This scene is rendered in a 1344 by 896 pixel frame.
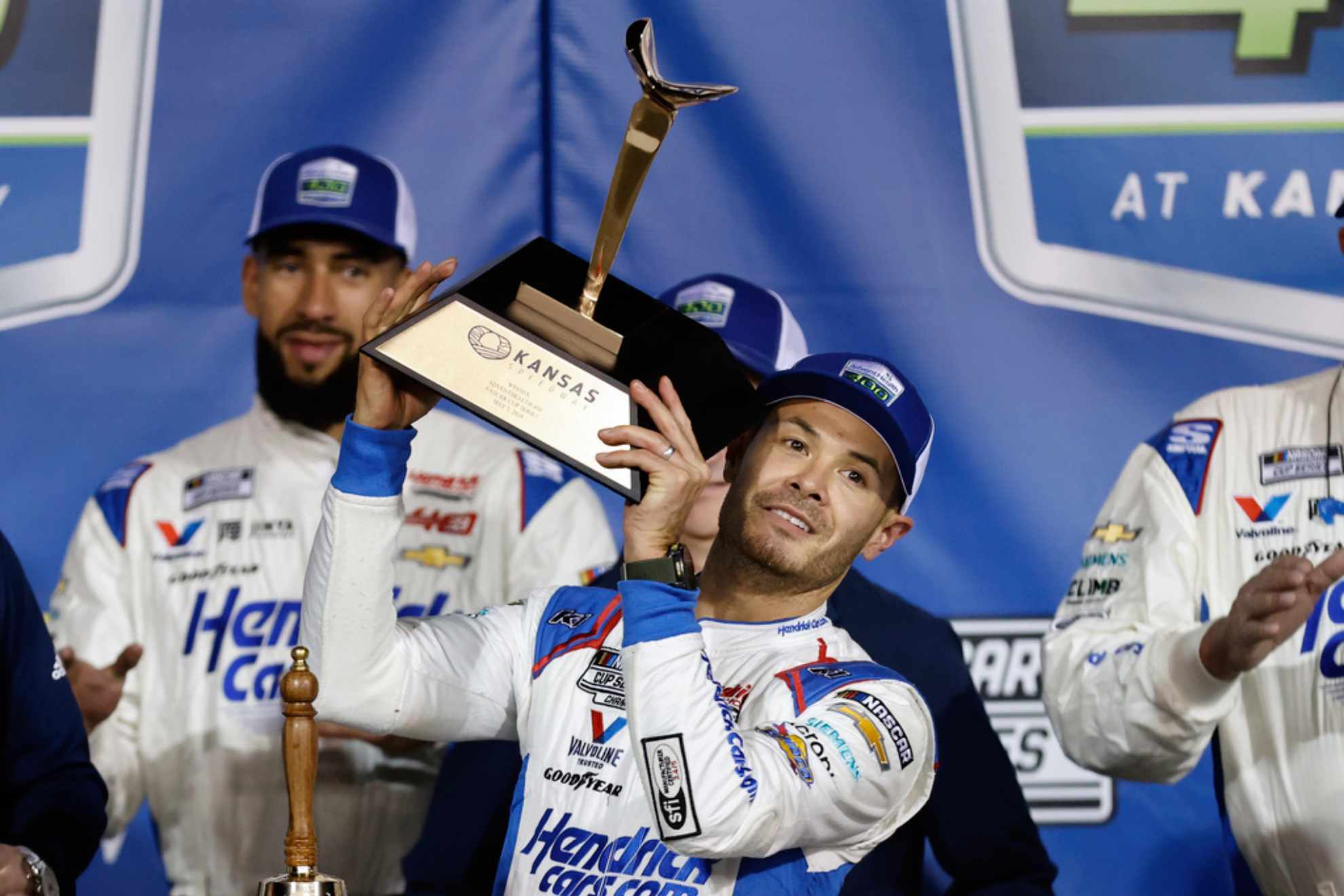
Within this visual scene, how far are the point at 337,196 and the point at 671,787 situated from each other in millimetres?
1479

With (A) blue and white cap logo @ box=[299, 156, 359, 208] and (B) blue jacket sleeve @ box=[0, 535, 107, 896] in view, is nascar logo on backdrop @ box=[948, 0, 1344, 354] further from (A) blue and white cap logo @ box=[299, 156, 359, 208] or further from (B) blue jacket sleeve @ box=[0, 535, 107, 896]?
(B) blue jacket sleeve @ box=[0, 535, 107, 896]

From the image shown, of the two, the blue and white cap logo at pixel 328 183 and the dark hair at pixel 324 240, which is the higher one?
the blue and white cap logo at pixel 328 183

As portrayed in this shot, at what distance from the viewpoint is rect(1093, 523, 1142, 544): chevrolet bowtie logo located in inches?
97.0

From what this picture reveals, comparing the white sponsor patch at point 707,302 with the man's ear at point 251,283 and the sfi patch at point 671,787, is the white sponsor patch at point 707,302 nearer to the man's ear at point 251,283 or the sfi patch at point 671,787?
the man's ear at point 251,283

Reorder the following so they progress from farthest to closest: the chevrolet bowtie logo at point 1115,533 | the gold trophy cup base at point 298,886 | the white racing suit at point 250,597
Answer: the white racing suit at point 250,597
the chevrolet bowtie logo at point 1115,533
the gold trophy cup base at point 298,886

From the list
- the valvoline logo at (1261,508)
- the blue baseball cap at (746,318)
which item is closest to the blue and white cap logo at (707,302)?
the blue baseball cap at (746,318)

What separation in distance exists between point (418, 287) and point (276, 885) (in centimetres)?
63

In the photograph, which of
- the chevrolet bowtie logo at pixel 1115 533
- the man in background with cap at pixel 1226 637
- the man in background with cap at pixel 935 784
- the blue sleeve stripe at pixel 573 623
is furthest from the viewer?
the chevrolet bowtie logo at pixel 1115 533

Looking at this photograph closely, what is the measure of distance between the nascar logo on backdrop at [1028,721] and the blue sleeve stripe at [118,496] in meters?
1.37

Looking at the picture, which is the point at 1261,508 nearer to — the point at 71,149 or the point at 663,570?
the point at 663,570

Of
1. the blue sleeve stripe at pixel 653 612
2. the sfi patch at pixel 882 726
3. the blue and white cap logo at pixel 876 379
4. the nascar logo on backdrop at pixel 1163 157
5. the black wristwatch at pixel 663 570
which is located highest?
the nascar logo on backdrop at pixel 1163 157

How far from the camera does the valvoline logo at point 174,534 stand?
8.93 ft

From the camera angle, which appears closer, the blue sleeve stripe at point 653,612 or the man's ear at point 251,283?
the blue sleeve stripe at point 653,612

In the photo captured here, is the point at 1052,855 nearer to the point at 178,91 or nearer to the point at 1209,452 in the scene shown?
the point at 1209,452
